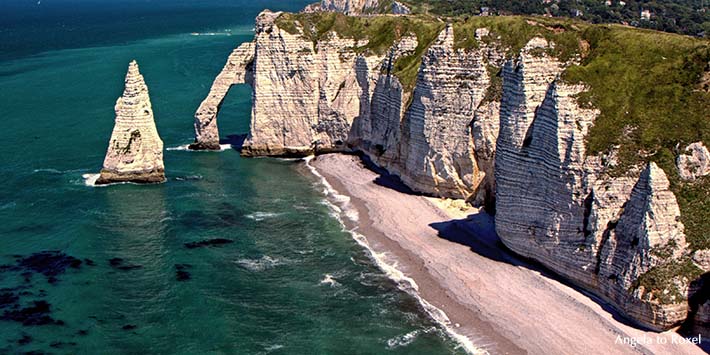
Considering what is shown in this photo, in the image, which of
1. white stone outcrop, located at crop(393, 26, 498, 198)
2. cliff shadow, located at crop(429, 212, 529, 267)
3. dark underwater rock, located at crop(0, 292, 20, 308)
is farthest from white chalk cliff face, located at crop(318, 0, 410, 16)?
dark underwater rock, located at crop(0, 292, 20, 308)

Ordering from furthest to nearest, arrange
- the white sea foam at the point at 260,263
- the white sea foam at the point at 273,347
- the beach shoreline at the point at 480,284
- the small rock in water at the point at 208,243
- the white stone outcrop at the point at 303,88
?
1. the white stone outcrop at the point at 303,88
2. the small rock in water at the point at 208,243
3. the white sea foam at the point at 260,263
4. the beach shoreline at the point at 480,284
5. the white sea foam at the point at 273,347

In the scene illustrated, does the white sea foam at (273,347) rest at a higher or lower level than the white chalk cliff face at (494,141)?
lower

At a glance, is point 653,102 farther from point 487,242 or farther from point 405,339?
point 405,339

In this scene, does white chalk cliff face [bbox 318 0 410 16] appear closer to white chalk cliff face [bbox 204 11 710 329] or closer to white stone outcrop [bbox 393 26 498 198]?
white chalk cliff face [bbox 204 11 710 329]

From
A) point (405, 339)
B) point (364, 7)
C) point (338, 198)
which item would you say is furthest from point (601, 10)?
point (405, 339)

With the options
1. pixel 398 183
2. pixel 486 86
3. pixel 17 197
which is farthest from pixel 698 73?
pixel 17 197

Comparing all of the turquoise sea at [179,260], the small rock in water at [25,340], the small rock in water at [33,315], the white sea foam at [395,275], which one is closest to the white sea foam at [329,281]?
the turquoise sea at [179,260]

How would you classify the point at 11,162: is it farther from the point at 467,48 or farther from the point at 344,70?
the point at 467,48

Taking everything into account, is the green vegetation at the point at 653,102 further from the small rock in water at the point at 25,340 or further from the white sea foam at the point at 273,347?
the small rock in water at the point at 25,340
